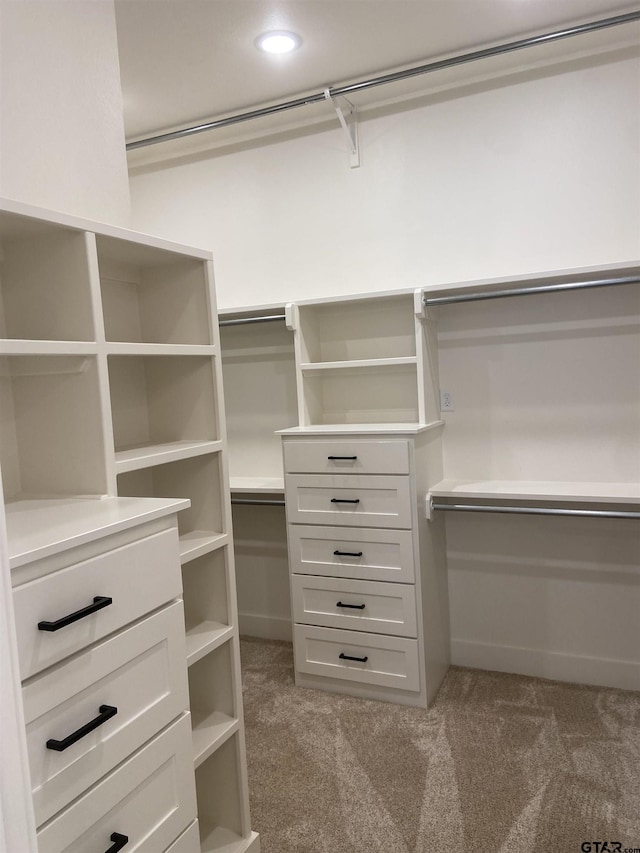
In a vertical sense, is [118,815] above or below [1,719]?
below

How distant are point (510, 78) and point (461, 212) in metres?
0.57

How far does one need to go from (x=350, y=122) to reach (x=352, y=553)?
2.00 metres

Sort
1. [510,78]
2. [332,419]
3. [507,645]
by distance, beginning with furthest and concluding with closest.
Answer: [332,419]
[507,645]
[510,78]

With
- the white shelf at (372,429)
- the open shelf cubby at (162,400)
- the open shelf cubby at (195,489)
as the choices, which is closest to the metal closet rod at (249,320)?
the white shelf at (372,429)

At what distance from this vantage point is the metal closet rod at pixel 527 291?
2459 millimetres

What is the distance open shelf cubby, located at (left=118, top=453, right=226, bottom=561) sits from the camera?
192cm

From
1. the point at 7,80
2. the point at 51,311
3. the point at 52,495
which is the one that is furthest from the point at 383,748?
the point at 7,80

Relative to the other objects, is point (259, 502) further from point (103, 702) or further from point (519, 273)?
point (103, 702)

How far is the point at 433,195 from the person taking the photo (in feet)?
9.81

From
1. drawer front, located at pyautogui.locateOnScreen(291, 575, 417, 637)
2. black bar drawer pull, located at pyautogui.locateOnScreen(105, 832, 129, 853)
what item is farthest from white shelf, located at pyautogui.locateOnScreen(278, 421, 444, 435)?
black bar drawer pull, located at pyautogui.locateOnScreen(105, 832, 129, 853)

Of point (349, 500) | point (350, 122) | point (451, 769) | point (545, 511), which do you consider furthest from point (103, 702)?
point (350, 122)

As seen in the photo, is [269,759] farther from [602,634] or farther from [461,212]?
[461,212]

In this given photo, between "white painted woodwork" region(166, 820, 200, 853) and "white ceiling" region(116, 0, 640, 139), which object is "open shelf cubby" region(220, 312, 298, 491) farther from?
"white painted woodwork" region(166, 820, 200, 853)

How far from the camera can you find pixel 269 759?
7.91 feet
